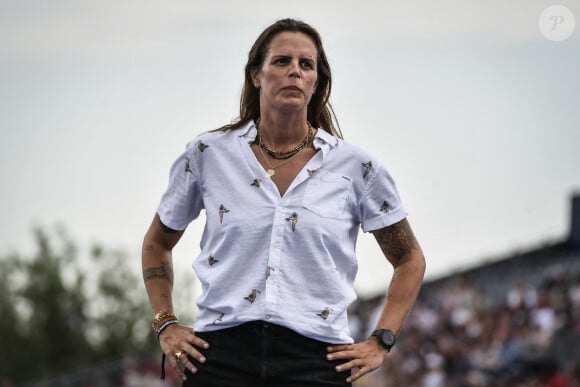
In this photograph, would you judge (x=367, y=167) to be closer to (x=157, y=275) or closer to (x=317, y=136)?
(x=317, y=136)

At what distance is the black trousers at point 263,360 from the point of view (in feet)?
13.3

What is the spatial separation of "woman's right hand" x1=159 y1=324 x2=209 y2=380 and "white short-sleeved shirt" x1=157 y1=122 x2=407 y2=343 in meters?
0.06

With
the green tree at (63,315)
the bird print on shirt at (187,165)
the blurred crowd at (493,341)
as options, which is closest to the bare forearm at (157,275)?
the bird print on shirt at (187,165)

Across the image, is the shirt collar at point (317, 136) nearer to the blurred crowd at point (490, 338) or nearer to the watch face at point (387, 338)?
the watch face at point (387, 338)

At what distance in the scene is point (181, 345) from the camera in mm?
4215

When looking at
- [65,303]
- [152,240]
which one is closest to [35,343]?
[65,303]

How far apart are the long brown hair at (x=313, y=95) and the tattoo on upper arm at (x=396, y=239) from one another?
0.44m

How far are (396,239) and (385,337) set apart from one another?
400 mm

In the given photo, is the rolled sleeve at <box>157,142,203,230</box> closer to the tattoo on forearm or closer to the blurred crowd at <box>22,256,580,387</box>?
the tattoo on forearm

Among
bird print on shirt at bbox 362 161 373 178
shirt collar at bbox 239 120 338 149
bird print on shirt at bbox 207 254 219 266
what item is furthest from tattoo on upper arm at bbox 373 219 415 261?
bird print on shirt at bbox 207 254 219 266

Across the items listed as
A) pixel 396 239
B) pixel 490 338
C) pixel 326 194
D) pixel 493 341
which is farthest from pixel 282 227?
pixel 490 338

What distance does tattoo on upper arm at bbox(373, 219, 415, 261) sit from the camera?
444 cm

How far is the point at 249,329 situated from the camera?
4.08 meters

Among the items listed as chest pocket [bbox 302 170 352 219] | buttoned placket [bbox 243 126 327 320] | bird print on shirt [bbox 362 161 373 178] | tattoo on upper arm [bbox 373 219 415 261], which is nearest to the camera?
buttoned placket [bbox 243 126 327 320]
